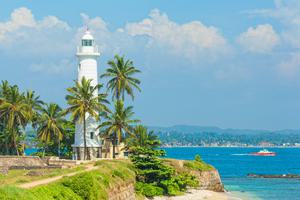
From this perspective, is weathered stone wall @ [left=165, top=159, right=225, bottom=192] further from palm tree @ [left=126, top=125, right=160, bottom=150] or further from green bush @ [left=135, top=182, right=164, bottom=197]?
green bush @ [left=135, top=182, right=164, bottom=197]

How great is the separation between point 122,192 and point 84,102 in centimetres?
1868

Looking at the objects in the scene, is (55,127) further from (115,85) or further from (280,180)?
(280,180)

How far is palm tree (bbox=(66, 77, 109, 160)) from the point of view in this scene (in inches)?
2677

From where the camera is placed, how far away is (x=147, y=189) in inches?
2355

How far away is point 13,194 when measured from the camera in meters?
32.7

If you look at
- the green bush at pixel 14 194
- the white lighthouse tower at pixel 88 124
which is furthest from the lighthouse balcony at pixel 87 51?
the green bush at pixel 14 194

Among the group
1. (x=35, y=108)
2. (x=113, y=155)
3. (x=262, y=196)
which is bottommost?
(x=262, y=196)

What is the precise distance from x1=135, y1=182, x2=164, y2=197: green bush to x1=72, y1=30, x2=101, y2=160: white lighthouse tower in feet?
38.5

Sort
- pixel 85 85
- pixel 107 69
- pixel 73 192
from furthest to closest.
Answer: pixel 107 69
pixel 85 85
pixel 73 192

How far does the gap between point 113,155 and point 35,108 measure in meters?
11.6

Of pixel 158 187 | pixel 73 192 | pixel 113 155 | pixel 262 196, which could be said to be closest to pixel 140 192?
pixel 158 187

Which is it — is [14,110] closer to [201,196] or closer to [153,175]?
[153,175]

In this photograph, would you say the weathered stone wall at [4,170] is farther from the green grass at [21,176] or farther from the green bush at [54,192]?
the green bush at [54,192]

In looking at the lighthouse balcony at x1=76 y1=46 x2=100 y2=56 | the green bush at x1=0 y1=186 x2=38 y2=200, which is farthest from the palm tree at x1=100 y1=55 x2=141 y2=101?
the green bush at x1=0 y1=186 x2=38 y2=200
